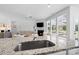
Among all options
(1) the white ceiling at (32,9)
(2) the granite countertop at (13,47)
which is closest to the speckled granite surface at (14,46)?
(2) the granite countertop at (13,47)

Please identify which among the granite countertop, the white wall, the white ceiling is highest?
the white ceiling

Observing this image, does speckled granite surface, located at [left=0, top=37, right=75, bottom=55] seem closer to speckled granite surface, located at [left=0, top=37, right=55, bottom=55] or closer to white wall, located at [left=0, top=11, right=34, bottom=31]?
speckled granite surface, located at [left=0, top=37, right=55, bottom=55]

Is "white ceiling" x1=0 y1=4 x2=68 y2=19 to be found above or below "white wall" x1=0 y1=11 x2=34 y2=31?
above

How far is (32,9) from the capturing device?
6.78 feet

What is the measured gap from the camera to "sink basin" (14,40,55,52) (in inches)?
81.0

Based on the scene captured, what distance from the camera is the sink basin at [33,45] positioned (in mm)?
2059

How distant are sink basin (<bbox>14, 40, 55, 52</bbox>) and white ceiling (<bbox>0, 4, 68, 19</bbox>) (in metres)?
0.52

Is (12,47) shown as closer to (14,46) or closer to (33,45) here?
(14,46)

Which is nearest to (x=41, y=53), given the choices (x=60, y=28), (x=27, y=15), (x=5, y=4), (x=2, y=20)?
(x=60, y=28)

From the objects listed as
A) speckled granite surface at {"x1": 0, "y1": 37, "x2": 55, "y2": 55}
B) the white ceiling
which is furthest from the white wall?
speckled granite surface at {"x1": 0, "y1": 37, "x2": 55, "y2": 55}

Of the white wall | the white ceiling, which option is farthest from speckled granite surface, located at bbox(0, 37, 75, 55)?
the white ceiling

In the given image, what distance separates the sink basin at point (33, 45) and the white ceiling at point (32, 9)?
0.52 metres
